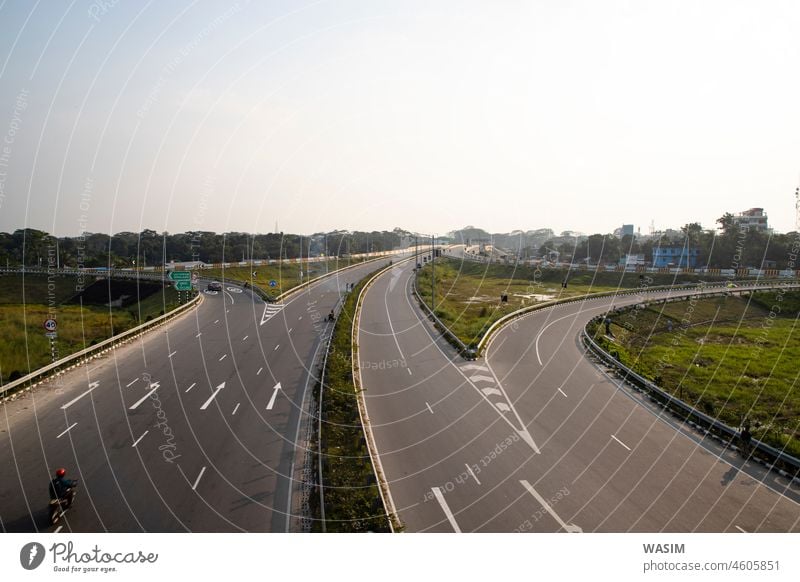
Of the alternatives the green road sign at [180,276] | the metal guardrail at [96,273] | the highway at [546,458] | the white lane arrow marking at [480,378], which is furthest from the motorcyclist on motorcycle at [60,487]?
the metal guardrail at [96,273]

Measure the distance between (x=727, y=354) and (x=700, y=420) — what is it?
18683 millimetres

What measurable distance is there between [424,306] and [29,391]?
124ft

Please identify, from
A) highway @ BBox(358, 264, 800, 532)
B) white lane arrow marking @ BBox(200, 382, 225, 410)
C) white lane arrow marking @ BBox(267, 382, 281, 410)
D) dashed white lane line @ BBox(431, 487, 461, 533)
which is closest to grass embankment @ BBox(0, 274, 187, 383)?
white lane arrow marking @ BBox(200, 382, 225, 410)

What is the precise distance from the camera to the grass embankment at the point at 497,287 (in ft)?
169

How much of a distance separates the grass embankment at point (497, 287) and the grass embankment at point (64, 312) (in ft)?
99.0

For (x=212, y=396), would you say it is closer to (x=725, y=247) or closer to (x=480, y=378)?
(x=480, y=378)

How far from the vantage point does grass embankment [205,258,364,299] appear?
8075cm

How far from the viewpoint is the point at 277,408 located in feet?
83.3

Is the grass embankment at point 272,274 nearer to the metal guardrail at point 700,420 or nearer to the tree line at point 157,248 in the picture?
the tree line at point 157,248

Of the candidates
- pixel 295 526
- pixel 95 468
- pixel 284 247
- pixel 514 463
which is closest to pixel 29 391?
pixel 95 468

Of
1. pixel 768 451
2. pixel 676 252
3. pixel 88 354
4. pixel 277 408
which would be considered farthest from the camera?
pixel 676 252

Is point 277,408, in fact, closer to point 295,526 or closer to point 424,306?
point 295,526

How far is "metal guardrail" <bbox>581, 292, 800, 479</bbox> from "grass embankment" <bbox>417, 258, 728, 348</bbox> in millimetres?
11570

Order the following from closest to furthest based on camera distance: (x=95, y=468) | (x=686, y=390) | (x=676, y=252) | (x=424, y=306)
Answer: (x=95, y=468)
(x=686, y=390)
(x=424, y=306)
(x=676, y=252)
